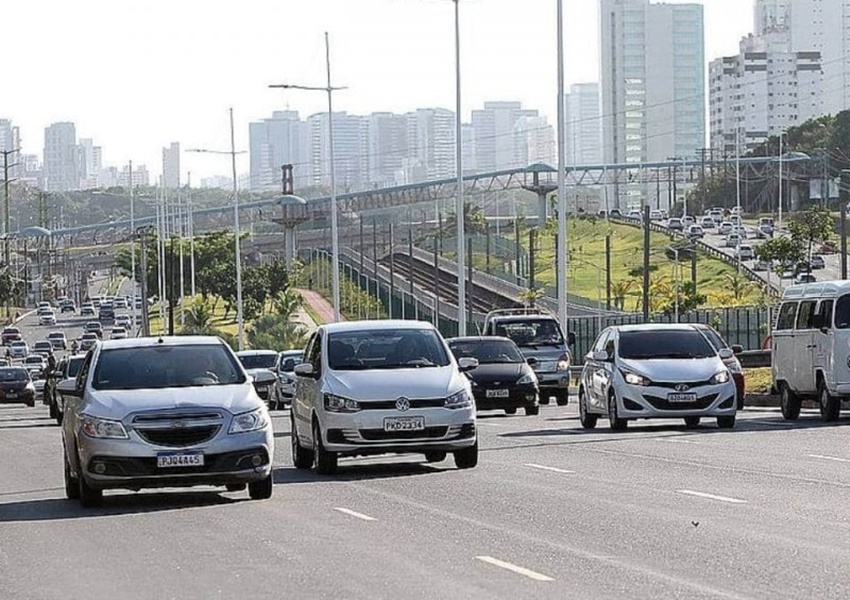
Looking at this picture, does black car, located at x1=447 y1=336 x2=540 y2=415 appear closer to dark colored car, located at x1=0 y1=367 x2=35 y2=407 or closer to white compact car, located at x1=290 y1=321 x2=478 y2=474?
white compact car, located at x1=290 y1=321 x2=478 y2=474

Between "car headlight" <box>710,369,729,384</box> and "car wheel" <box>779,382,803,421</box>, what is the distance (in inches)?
96.5

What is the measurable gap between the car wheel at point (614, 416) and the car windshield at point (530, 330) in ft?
50.8

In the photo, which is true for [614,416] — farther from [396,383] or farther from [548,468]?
[396,383]

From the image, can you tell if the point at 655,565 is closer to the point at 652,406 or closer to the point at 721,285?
the point at 652,406

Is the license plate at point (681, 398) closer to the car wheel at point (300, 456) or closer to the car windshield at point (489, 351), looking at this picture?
the car wheel at point (300, 456)

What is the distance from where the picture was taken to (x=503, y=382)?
127ft

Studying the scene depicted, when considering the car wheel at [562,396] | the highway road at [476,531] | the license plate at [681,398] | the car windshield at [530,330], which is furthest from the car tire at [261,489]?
the car windshield at [530,330]

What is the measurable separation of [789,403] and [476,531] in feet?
57.5

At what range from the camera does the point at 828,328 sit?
3116cm

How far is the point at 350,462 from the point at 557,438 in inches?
201

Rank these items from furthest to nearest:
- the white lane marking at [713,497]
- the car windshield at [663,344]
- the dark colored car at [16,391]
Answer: the dark colored car at [16,391] < the car windshield at [663,344] < the white lane marking at [713,497]

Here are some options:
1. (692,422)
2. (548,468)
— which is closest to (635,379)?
(692,422)

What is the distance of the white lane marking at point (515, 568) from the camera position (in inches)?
509

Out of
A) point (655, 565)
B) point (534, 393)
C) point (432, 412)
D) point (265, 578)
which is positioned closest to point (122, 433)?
point (432, 412)
